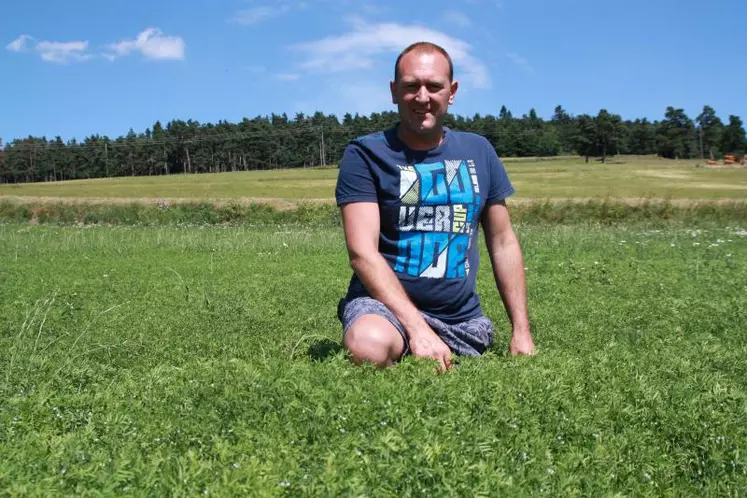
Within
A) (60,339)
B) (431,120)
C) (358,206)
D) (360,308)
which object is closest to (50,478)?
(360,308)

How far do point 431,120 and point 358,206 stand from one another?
27.4 inches

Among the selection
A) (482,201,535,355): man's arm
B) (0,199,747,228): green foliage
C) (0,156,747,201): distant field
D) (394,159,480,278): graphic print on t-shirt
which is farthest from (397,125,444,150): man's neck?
(0,156,747,201): distant field

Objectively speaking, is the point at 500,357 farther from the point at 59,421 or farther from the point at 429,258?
the point at 59,421

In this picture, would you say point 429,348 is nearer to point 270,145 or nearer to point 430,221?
point 430,221

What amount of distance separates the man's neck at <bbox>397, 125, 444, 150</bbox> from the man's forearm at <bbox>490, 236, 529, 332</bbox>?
865 millimetres

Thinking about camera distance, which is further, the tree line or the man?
the tree line

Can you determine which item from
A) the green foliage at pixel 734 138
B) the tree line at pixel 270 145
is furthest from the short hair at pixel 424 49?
the green foliage at pixel 734 138

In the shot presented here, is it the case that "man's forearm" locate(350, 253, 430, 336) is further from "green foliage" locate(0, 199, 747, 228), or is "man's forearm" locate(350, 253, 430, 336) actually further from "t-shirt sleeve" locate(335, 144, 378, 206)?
"green foliage" locate(0, 199, 747, 228)

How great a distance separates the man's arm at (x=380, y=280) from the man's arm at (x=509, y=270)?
0.75 meters

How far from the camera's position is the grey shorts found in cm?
427

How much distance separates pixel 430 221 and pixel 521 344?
1.04 metres

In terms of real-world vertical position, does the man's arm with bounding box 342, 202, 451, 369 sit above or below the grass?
above

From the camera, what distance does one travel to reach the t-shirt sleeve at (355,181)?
173 inches

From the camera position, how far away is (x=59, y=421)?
11.7 ft
